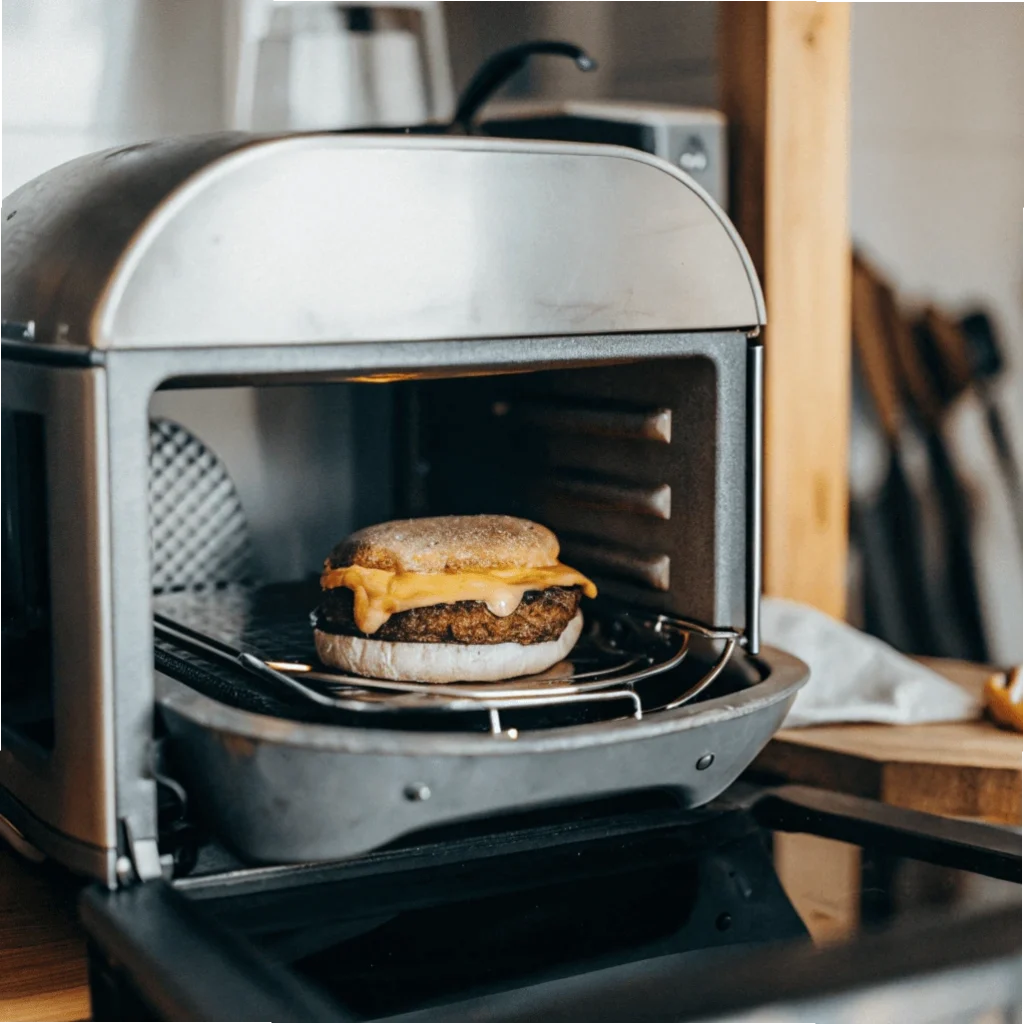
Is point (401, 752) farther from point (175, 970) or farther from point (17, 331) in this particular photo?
point (17, 331)

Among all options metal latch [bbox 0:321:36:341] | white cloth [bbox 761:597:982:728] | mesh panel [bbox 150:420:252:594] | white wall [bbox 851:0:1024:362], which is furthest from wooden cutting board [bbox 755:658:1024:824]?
white wall [bbox 851:0:1024:362]

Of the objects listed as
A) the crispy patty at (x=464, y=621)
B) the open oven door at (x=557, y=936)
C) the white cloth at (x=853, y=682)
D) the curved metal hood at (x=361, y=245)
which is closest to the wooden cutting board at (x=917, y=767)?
the white cloth at (x=853, y=682)

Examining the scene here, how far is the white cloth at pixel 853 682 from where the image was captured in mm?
1331

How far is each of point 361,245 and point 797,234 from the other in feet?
2.59

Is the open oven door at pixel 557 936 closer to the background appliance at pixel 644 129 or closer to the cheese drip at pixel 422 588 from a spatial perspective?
the cheese drip at pixel 422 588

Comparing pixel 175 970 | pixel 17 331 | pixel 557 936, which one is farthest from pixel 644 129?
pixel 175 970

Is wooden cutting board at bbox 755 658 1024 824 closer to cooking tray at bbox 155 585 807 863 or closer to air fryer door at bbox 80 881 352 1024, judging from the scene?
cooking tray at bbox 155 585 807 863

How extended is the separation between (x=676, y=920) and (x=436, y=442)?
60 centimetres

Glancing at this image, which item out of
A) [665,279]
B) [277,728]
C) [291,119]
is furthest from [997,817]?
[291,119]

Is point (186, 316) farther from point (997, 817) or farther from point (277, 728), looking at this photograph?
point (997, 817)

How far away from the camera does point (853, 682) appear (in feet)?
4.57

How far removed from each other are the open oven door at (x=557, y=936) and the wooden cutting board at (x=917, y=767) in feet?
0.56

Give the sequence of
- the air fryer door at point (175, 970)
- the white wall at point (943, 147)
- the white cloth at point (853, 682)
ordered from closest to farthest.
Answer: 1. the air fryer door at point (175, 970)
2. the white cloth at point (853, 682)
3. the white wall at point (943, 147)

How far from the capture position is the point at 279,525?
1.36m
